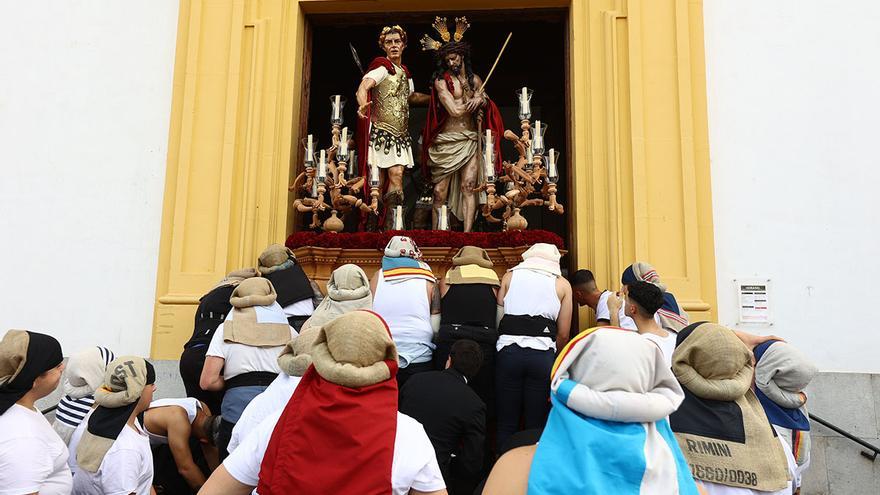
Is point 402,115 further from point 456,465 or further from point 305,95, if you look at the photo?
point 456,465

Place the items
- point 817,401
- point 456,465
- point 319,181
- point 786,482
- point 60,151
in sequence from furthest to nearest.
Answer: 1. point 60,151
2. point 319,181
3. point 817,401
4. point 456,465
5. point 786,482

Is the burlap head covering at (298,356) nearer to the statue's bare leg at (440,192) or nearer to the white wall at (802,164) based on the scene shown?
the white wall at (802,164)

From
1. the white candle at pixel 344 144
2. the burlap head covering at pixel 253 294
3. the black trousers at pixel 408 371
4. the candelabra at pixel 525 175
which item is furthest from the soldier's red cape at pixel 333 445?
the white candle at pixel 344 144

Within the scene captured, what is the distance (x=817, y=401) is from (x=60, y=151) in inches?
267

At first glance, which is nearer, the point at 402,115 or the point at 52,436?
the point at 52,436

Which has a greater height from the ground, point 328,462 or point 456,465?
point 328,462

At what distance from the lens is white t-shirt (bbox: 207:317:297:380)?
13.9ft

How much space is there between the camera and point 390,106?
7309 millimetres

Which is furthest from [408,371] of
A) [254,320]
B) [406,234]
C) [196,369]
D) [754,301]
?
[754,301]

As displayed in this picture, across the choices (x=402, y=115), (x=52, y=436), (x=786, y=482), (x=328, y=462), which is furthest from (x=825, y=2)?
(x=52, y=436)

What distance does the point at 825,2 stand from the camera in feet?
21.3

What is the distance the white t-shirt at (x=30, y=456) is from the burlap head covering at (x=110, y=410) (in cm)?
22

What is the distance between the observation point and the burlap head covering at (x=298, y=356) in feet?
10.6

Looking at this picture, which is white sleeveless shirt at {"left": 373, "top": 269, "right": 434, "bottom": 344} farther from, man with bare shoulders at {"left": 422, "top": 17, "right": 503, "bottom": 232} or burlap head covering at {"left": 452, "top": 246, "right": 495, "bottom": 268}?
man with bare shoulders at {"left": 422, "top": 17, "right": 503, "bottom": 232}
